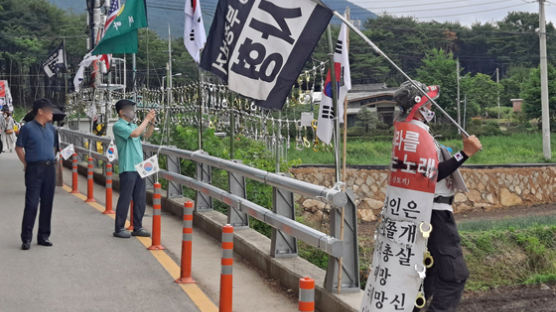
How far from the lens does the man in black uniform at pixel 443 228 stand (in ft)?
18.2

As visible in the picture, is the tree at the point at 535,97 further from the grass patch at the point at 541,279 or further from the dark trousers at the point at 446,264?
the dark trousers at the point at 446,264

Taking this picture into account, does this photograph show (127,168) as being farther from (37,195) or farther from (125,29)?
(125,29)

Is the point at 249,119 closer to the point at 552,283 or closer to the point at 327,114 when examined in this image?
the point at 552,283

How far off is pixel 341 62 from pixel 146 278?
3.40 m

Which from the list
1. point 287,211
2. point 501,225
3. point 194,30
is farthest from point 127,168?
point 501,225

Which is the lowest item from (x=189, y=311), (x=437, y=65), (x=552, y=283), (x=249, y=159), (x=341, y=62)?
(x=552, y=283)

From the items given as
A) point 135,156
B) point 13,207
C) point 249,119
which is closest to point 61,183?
point 13,207

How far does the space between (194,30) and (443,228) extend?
26.8ft

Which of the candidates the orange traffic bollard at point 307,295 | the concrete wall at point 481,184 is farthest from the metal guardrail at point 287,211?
the concrete wall at point 481,184

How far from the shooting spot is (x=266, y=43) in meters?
7.19

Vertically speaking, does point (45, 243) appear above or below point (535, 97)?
below

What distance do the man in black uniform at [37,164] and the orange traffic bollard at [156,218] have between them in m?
1.52

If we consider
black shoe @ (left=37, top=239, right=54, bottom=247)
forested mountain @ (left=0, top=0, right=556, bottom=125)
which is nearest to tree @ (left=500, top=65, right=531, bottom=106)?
forested mountain @ (left=0, top=0, right=556, bottom=125)

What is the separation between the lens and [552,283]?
544 inches
